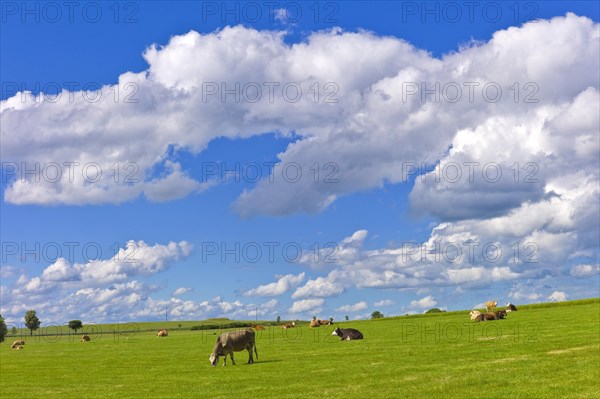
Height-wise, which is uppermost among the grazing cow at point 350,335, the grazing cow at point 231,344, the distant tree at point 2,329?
the grazing cow at point 231,344

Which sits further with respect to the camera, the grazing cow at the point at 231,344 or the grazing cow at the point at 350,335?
the grazing cow at the point at 350,335

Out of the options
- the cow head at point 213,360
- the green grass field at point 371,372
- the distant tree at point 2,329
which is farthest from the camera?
the distant tree at point 2,329

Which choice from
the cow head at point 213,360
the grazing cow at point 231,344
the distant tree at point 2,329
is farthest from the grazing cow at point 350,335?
the distant tree at point 2,329

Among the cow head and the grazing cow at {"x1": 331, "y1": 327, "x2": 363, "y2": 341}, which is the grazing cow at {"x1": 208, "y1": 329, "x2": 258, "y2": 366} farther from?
the grazing cow at {"x1": 331, "y1": 327, "x2": 363, "y2": 341}

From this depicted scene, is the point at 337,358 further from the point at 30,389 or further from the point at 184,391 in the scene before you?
the point at 30,389

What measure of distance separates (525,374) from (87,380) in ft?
77.4

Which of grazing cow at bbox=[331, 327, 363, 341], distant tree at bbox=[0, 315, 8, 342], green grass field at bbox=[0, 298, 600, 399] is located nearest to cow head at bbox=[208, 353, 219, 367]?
green grass field at bbox=[0, 298, 600, 399]

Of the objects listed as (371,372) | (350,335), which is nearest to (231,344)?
(371,372)

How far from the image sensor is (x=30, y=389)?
1291 inches

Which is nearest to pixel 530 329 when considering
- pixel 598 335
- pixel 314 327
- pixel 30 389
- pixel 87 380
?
pixel 598 335

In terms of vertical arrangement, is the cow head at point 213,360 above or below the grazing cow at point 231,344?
below

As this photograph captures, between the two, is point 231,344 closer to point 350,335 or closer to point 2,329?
point 350,335

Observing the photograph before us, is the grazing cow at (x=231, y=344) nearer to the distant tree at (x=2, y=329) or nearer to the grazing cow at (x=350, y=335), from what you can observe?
the grazing cow at (x=350, y=335)

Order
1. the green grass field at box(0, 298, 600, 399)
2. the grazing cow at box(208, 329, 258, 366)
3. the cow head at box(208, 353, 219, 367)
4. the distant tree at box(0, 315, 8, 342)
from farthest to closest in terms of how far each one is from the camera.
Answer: the distant tree at box(0, 315, 8, 342), the grazing cow at box(208, 329, 258, 366), the cow head at box(208, 353, 219, 367), the green grass field at box(0, 298, 600, 399)
